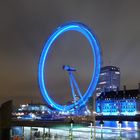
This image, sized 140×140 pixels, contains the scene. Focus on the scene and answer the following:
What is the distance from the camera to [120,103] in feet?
449

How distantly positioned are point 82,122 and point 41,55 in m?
17.6

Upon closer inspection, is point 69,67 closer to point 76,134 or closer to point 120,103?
point 76,134

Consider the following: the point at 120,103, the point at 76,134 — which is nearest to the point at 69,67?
the point at 76,134

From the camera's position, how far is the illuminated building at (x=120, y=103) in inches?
5103

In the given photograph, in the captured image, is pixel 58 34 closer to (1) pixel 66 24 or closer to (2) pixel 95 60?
(1) pixel 66 24

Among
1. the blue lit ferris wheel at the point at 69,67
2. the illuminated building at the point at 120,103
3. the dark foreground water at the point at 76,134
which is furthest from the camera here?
the illuminated building at the point at 120,103

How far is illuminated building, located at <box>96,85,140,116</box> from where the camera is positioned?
129625mm

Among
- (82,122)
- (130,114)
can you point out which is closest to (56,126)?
(82,122)

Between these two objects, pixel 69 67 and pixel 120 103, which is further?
pixel 120 103

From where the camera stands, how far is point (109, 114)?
449 ft

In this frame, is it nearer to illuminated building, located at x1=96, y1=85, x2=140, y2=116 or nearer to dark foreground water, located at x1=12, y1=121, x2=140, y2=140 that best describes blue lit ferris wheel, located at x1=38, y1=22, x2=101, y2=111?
dark foreground water, located at x1=12, y1=121, x2=140, y2=140

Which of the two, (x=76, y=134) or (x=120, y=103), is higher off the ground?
(x=120, y=103)

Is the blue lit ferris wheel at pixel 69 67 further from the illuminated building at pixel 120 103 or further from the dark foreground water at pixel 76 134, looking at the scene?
the illuminated building at pixel 120 103

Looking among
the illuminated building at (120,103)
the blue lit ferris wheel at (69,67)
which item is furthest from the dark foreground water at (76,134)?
the illuminated building at (120,103)
